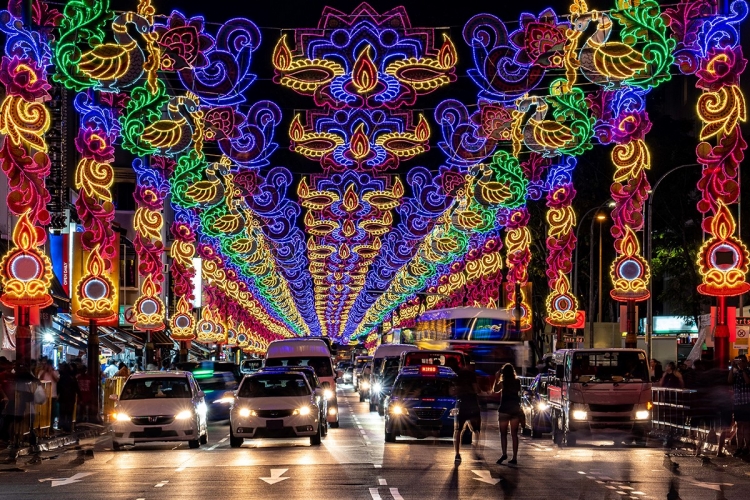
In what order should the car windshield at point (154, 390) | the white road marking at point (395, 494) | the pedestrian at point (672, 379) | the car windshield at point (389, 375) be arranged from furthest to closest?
1. the car windshield at point (389, 375)
2. the pedestrian at point (672, 379)
3. the car windshield at point (154, 390)
4. the white road marking at point (395, 494)

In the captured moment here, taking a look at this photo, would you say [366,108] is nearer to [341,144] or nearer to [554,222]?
[341,144]

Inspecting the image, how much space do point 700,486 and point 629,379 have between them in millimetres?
10382

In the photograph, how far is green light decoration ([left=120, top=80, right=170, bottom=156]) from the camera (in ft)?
107

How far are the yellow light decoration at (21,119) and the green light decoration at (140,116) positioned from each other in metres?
2.90

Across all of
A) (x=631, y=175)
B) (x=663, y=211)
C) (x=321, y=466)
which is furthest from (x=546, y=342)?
(x=321, y=466)

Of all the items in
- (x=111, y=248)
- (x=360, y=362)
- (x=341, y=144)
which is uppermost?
(x=341, y=144)

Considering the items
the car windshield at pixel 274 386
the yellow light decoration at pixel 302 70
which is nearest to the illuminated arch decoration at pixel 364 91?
the yellow light decoration at pixel 302 70

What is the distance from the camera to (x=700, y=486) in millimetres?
20641

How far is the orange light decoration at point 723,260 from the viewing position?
101 ft

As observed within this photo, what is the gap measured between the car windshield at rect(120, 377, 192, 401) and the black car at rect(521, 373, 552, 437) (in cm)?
867

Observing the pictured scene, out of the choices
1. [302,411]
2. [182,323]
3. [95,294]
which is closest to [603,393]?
[302,411]

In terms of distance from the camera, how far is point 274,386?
1206 inches

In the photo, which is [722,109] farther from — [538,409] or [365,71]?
[538,409]

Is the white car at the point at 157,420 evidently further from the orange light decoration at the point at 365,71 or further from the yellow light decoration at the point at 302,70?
the orange light decoration at the point at 365,71
